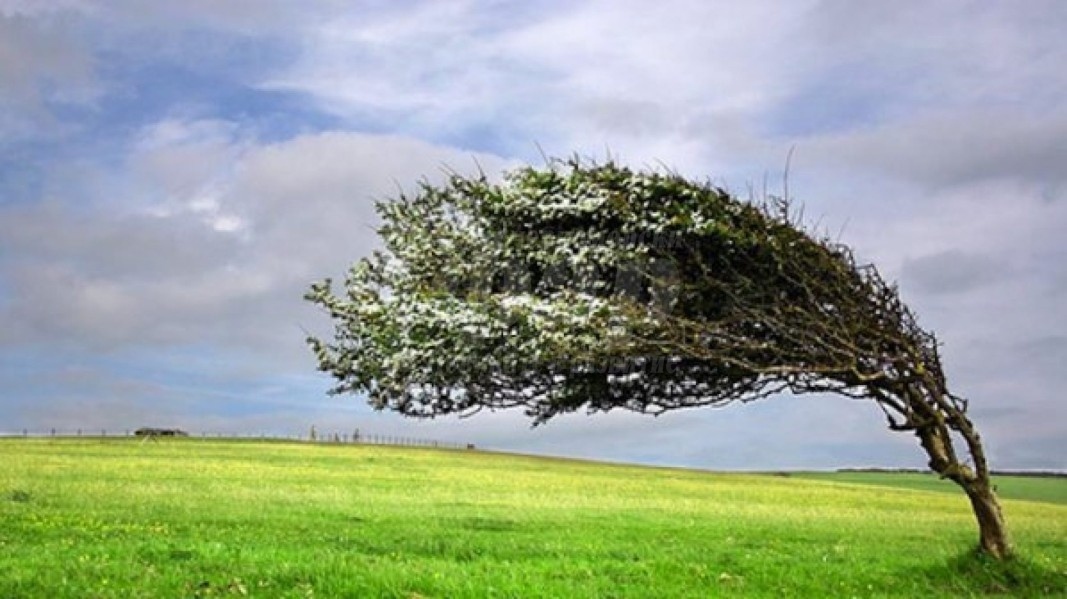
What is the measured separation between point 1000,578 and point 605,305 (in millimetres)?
9528

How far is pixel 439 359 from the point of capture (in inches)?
736

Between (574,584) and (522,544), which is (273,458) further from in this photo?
(574,584)

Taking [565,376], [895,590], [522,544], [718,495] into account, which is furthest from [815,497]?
[565,376]

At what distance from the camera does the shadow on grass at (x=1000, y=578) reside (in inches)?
817

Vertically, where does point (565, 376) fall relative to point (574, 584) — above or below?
above

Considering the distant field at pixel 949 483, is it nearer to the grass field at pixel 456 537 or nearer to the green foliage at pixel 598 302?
the grass field at pixel 456 537

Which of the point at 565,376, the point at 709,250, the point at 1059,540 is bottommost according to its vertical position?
the point at 1059,540

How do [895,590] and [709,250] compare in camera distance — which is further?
[895,590]

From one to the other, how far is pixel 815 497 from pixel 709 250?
5542 centimetres

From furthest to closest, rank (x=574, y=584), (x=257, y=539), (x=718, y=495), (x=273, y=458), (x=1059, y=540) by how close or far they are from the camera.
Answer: (x=273, y=458)
(x=718, y=495)
(x=1059, y=540)
(x=257, y=539)
(x=574, y=584)

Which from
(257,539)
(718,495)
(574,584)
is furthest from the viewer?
(718,495)

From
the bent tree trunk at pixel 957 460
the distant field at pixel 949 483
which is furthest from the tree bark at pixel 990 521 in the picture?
the distant field at pixel 949 483

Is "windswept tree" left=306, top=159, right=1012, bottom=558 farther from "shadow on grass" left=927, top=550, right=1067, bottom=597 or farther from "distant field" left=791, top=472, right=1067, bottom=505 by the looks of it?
"distant field" left=791, top=472, right=1067, bottom=505

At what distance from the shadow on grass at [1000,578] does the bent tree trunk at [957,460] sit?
0.28 metres
